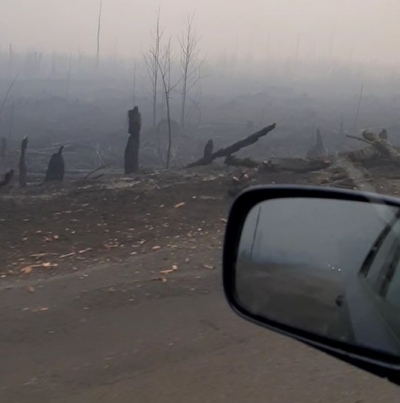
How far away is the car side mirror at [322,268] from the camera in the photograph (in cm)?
270

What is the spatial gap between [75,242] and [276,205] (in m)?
5.18

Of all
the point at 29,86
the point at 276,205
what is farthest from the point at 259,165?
the point at 29,86

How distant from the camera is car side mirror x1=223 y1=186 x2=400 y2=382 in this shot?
8.84 feet

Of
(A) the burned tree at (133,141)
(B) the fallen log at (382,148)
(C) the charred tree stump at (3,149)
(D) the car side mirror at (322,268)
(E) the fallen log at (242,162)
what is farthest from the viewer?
(C) the charred tree stump at (3,149)

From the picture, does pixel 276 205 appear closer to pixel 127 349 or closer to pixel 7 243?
pixel 127 349

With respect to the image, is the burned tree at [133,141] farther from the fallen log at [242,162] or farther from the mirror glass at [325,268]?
the mirror glass at [325,268]

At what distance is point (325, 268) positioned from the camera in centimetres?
307

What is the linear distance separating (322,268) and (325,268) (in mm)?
21

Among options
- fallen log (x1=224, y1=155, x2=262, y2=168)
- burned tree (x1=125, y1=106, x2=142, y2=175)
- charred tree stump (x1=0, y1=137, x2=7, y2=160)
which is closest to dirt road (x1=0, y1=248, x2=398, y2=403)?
fallen log (x1=224, y1=155, x2=262, y2=168)

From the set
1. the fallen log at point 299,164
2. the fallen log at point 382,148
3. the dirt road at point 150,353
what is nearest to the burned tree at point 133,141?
the fallen log at point 299,164

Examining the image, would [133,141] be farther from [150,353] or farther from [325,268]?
[325,268]

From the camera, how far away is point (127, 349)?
207 inches

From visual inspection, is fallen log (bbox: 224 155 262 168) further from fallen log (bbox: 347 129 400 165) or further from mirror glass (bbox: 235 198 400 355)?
mirror glass (bbox: 235 198 400 355)

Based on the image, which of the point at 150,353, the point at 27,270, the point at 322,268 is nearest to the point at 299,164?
the point at 27,270
